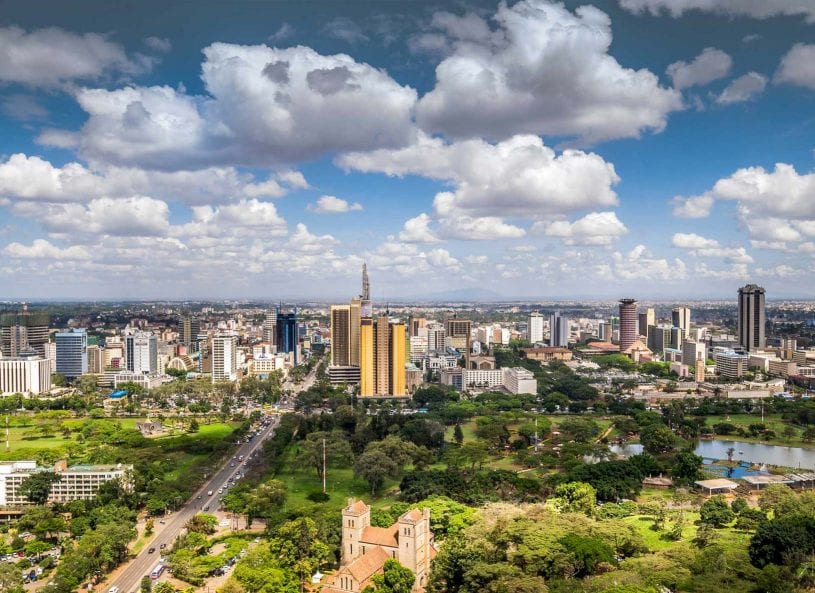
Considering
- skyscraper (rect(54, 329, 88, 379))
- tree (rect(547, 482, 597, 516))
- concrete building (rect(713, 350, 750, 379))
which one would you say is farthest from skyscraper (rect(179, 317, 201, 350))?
tree (rect(547, 482, 597, 516))

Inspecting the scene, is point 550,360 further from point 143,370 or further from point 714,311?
point 714,311

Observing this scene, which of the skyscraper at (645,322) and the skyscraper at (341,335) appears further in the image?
the skyscraper at (645,322)

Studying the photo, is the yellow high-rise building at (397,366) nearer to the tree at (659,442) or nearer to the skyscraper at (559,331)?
the tree at (659,442)

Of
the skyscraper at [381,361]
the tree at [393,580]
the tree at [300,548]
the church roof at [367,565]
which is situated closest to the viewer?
the tree at [393,580]

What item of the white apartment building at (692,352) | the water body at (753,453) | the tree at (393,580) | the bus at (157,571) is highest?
the white apartment building at (692,352)

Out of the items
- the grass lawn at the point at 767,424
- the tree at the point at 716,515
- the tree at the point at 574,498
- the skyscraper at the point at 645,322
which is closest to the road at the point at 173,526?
the tree at the point at 574,498

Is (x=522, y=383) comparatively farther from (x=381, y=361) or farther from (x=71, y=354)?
(x=71, y=354)

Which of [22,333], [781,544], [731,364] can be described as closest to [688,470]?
[781,544]
